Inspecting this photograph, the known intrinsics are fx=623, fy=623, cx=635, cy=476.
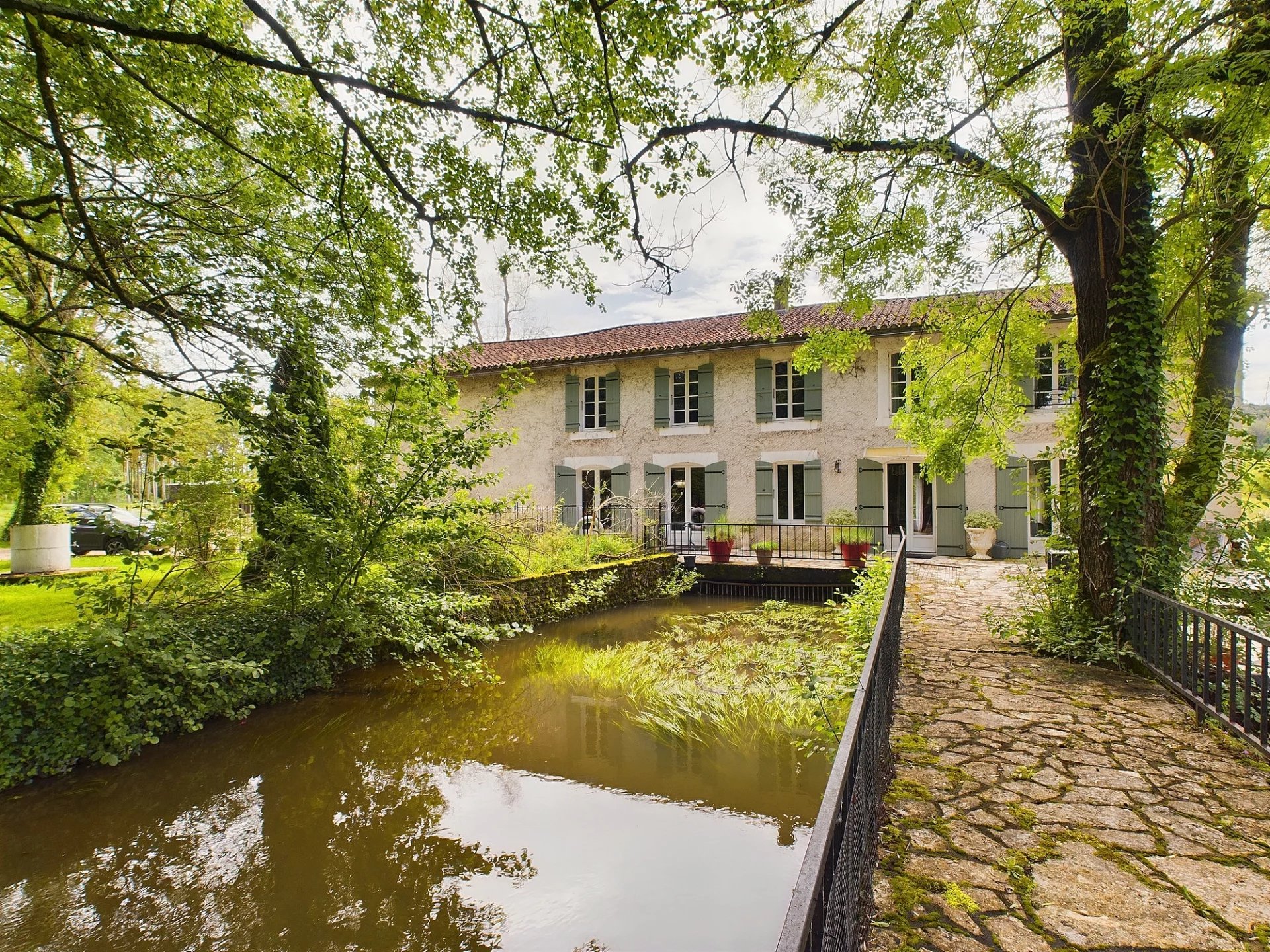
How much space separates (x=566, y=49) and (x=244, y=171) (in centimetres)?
377

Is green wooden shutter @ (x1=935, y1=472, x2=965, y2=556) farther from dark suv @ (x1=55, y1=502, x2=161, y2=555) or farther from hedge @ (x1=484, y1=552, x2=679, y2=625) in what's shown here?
dark suv @ (x1=55, y1=502, x2=161, y2=555)

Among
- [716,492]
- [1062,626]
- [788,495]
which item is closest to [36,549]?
[716,492]

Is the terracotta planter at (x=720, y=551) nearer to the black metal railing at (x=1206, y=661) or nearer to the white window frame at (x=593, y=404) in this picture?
the white window frame at (x=593, y=404)

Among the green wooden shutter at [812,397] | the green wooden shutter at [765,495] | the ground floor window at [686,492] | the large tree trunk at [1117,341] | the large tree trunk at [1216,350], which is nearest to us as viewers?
the large tree trunk at [1216,350]

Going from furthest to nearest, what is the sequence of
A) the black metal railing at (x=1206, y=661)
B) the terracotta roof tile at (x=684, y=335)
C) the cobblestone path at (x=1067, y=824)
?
the terracotta roof tile at (x=684, y=335), the black metal railing at (x=1206, y=661), the cobblestone path at (x=1067, y=824)

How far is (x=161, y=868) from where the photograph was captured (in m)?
4.00

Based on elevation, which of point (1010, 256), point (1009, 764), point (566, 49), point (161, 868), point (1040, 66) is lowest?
point (161, 868)

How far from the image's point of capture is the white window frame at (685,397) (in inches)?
677

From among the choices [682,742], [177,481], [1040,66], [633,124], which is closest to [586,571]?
[682,742]

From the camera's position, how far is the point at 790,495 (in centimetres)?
1597

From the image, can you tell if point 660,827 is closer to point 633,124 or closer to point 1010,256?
point 633,124

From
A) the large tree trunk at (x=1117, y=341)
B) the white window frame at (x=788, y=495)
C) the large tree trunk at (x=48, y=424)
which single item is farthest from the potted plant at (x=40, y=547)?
the large tree trunk at (x=1117, y=341)

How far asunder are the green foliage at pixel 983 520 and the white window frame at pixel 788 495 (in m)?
3.68

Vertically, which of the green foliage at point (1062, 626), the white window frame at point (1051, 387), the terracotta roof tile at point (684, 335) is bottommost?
the green foliage at point (1062, 626)
